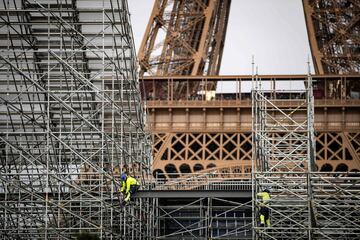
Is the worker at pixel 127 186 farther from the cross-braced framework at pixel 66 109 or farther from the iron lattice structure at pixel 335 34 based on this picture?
the iron lattice structure at pixel 335 34

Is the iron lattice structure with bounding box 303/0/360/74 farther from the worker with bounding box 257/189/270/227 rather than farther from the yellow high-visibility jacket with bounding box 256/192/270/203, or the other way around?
the yellow high-visibility jacket with bounding box 256/192/270/203

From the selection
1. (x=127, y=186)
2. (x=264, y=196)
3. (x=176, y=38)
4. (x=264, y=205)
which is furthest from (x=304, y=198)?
(x=176, y=38)

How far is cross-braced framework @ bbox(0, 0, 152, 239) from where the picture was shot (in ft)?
163

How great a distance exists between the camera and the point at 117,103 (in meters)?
52.3

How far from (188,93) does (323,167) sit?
783 centimetres

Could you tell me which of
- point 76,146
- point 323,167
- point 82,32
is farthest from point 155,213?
point 323,167

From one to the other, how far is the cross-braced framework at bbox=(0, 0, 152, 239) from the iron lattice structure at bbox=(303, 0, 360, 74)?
67.1ft

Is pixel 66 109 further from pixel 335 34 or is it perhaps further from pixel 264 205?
pixel 335 34

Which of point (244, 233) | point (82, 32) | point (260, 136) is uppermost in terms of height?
point (82, 32)

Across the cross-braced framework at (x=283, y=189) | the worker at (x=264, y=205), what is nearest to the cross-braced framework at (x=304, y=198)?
the cross-braced framework at (x=283, y=189)

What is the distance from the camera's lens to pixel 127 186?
1896 inches

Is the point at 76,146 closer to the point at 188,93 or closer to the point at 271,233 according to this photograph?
the point at 271,233

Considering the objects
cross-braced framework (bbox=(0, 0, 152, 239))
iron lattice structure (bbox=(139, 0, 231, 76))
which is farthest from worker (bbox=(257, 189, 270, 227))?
iron lattice structure (bbox=(139, 0, 231, 76))

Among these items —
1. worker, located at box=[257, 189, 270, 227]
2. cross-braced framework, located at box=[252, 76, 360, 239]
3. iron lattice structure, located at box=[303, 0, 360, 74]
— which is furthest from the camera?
iron lattice structure, located at box=[303, 0, 360, 74]
